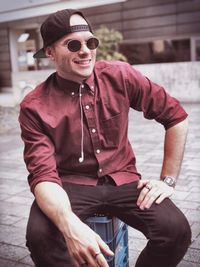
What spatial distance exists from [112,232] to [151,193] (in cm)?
30

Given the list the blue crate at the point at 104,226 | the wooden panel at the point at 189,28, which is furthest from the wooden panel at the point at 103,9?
the blue crate at the point at 104,226

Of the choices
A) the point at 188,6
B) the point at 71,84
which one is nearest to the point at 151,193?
the point at 71,84

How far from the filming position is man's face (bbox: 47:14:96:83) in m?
2.45

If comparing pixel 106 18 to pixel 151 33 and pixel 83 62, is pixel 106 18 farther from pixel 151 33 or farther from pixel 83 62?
pixel 83 62

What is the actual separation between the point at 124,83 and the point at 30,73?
13430mm

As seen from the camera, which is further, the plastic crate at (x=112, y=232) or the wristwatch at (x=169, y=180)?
the wristwatch at (x=169, y=180)

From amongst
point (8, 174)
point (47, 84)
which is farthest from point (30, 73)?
point (47, 84)

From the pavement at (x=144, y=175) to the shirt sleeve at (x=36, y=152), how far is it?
119 cm

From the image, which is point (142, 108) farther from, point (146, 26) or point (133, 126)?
point (146, 26)

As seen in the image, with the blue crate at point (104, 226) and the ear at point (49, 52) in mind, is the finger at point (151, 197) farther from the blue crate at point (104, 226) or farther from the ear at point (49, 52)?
the ear at point (49, 52)

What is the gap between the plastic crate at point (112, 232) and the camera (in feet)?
7.52

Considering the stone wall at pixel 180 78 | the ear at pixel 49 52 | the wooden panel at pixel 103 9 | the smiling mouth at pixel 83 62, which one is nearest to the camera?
the smiling mouth at pixel 83 62

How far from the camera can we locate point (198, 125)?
855 centimetres

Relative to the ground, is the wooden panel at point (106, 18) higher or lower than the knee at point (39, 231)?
higher
